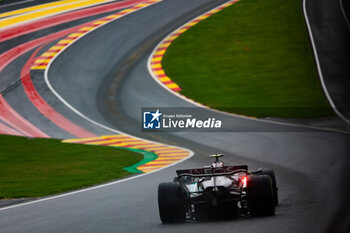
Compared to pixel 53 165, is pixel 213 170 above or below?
above

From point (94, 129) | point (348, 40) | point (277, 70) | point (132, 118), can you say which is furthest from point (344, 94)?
point (94, 129)

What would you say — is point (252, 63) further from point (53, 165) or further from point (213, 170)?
point (213, 170)

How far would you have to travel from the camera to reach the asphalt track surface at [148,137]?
9.63 meters

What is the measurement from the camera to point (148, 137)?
2500 centimetres

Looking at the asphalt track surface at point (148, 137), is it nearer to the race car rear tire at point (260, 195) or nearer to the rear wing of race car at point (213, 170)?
the race car rear tire at point (260, 195)

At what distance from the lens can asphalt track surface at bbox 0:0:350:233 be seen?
9.63 metres

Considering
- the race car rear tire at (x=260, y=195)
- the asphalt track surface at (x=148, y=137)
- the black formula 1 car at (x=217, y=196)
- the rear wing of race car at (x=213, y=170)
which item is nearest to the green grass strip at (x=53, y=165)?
the asphalt track surface at (x=148, y=137)

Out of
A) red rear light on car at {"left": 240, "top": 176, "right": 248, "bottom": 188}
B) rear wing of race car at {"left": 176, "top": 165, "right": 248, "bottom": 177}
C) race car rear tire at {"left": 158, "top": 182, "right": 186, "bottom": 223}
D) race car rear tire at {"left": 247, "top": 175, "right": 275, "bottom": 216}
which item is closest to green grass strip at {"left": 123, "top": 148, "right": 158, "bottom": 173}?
rear wing of race car at {"left": 176, "top": 165, "right": 248, "bottom": 177}

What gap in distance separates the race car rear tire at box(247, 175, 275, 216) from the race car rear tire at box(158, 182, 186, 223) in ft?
3.16

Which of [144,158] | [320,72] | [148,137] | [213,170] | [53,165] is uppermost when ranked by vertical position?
[213,170]

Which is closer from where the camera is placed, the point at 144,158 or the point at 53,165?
the point at 53,165

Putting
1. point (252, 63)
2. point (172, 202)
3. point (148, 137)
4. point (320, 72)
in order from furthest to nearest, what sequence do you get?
1. point (252, 63)
2. point (320, 72)
3. point (148, 137)
4. point (172, 202)

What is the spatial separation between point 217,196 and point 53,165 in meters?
10.9

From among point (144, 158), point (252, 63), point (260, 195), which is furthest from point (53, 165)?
point (252, 63)
